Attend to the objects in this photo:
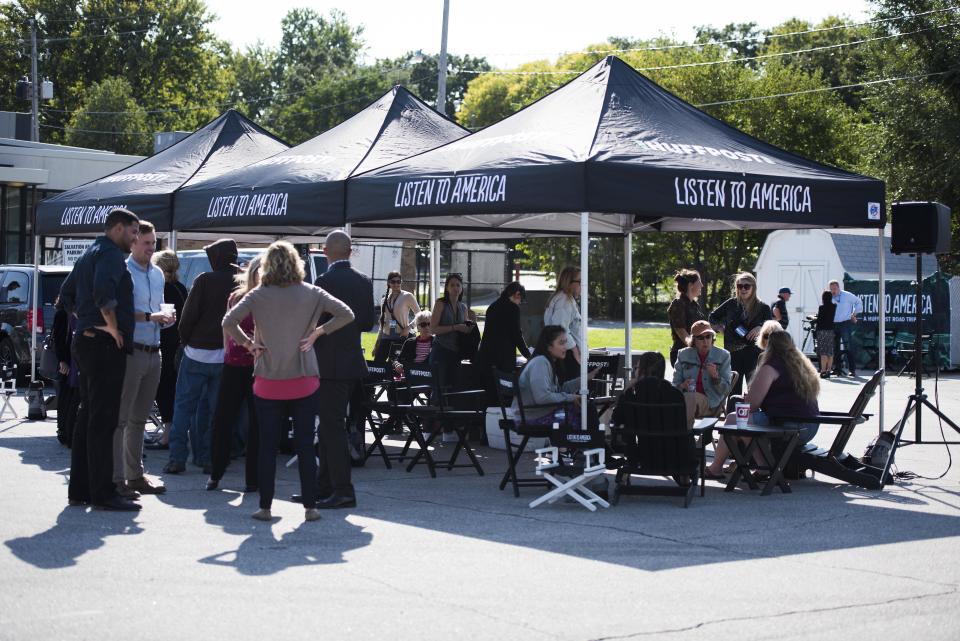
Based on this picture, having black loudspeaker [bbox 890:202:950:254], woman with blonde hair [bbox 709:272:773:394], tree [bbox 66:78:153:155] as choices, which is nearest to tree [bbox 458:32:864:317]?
tree [bbox 66:78:153:155]

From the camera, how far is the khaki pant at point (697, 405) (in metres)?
10.5

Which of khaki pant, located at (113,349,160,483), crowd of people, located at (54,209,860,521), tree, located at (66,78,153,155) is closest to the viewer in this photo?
crowd of people, located at (54,209,860,521)

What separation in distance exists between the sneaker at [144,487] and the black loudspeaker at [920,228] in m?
6.49

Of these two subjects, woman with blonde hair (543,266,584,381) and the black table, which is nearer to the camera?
the black table

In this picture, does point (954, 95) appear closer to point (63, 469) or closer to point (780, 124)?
point (780, 124)

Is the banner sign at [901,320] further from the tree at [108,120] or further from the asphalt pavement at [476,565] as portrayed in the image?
the tree at [108,120]

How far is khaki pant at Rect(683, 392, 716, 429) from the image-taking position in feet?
34.6

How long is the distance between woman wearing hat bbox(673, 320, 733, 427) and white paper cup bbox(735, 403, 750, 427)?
3.83ft

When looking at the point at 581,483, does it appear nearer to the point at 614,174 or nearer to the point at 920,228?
the point at 614,174

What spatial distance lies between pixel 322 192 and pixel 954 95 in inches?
1117

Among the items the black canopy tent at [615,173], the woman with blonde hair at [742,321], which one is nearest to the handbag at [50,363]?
the black canopy tent at [615,173]

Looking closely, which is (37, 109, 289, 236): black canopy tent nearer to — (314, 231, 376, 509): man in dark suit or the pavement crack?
(314, 231, 376, 509): man in dark suit

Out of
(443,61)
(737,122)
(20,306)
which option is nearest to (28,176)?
(443,61)

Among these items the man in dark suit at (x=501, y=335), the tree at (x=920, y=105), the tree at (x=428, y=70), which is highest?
the tree at (x=428, y=70)
